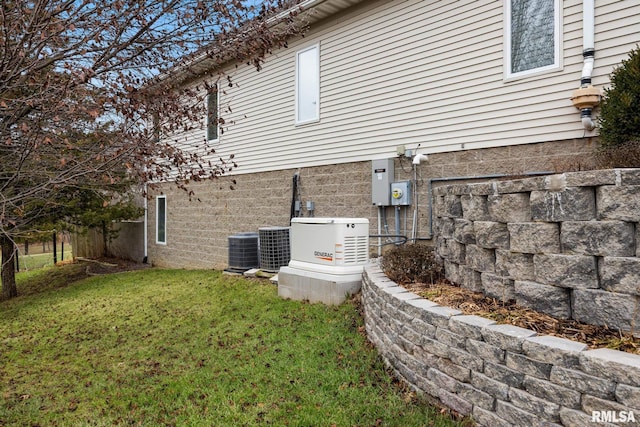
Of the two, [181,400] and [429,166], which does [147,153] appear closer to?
[181,400]

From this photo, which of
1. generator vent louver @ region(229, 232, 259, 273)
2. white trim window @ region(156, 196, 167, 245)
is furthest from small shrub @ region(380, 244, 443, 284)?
white trim window @ region(156, 196, 167, 245)

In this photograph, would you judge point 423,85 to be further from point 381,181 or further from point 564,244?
point 564,244

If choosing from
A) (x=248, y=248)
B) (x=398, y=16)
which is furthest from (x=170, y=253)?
(x=398, y=16)

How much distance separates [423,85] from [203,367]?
4.73 m

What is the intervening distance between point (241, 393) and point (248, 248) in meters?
4.62

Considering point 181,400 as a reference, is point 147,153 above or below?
above

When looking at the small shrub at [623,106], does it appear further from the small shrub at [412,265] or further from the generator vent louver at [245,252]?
the generator vent louver at [245,252]

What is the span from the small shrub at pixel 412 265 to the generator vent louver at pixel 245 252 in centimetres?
377

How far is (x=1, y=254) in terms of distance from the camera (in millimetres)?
9719

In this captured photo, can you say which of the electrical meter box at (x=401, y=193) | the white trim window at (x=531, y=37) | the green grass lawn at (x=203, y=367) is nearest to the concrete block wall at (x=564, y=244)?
the green grass lawn at (x=203, y=367)

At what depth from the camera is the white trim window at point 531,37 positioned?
4.66m

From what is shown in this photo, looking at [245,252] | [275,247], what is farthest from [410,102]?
[245,252]

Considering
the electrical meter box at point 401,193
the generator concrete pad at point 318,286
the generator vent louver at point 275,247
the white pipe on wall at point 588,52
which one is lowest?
the generator concrete pad at point 318,286

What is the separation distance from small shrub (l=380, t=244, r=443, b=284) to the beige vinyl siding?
1.92 m
